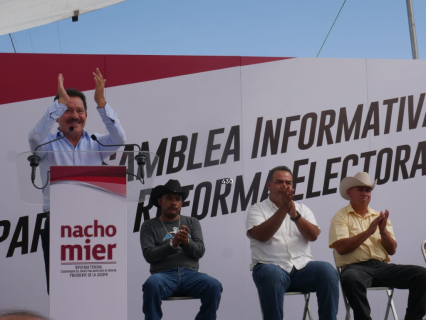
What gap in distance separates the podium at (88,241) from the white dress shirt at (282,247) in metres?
1.63

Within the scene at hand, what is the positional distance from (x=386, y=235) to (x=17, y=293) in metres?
2.95

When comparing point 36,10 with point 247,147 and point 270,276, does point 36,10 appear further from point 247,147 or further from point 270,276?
point 270,276

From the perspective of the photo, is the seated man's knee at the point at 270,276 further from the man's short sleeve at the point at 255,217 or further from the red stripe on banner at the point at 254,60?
the red stripe on banner at the point at 254,60

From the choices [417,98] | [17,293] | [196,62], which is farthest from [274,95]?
[17,293]

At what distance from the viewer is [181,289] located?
4078 mm

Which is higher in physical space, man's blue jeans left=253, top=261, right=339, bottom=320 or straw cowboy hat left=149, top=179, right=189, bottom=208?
straw cowboy hat left=149, top=179, right=189, bottom=208

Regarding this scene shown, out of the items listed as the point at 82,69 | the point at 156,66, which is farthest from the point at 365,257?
the point at 82,69

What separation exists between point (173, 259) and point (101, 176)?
150 cm

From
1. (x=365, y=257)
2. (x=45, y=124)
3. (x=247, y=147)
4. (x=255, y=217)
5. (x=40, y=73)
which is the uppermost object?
(x=40, y=73)

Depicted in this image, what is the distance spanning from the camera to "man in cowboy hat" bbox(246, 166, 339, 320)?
13.0ft

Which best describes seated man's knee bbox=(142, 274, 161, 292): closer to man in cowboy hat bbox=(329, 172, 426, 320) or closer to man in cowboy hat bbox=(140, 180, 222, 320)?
man in cowboy hat bbox=(140, 180, 222, 320)

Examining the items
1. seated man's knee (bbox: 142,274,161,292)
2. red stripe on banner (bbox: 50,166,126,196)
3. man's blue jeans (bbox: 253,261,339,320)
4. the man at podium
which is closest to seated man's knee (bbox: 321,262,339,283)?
man's blue jeans (bbox: 253,261,339,320)

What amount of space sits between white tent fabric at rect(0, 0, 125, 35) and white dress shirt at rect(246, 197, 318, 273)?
2270 mm

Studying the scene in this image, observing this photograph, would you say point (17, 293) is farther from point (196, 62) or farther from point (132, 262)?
point (196, 62)
